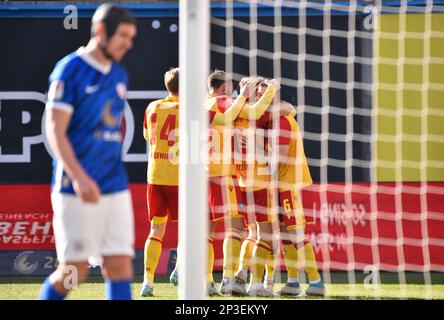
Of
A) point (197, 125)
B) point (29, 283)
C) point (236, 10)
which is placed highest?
point (236, 10)

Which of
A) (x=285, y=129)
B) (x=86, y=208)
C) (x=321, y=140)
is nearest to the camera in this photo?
(x=86, y=208)

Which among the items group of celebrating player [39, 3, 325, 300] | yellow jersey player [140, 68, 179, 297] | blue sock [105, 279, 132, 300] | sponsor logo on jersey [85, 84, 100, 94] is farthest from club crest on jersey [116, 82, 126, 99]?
yellow jersey player [140, 68, 179, 297]

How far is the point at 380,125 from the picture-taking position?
437 inches

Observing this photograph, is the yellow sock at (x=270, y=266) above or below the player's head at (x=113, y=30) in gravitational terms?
below

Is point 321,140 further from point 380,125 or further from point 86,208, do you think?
point 86,208

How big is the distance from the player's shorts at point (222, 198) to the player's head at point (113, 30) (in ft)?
11.0

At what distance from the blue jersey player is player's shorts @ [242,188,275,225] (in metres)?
3.19

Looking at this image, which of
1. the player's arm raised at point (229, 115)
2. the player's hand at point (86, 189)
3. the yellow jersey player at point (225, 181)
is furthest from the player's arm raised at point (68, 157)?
the yellow jersey player at point (225, 181)

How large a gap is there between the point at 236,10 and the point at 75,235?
18.5 ft

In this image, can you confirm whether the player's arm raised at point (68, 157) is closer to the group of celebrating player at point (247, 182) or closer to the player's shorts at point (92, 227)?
the player's shorts at point (92, 227)

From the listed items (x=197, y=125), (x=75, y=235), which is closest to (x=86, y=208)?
(x=75, y=235)

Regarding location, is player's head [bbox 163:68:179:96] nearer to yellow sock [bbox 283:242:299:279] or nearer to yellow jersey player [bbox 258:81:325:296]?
yellow jersey player [bbox 258:81:325:296]

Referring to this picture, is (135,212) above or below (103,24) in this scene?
below

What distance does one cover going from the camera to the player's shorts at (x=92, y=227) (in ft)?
18.6
